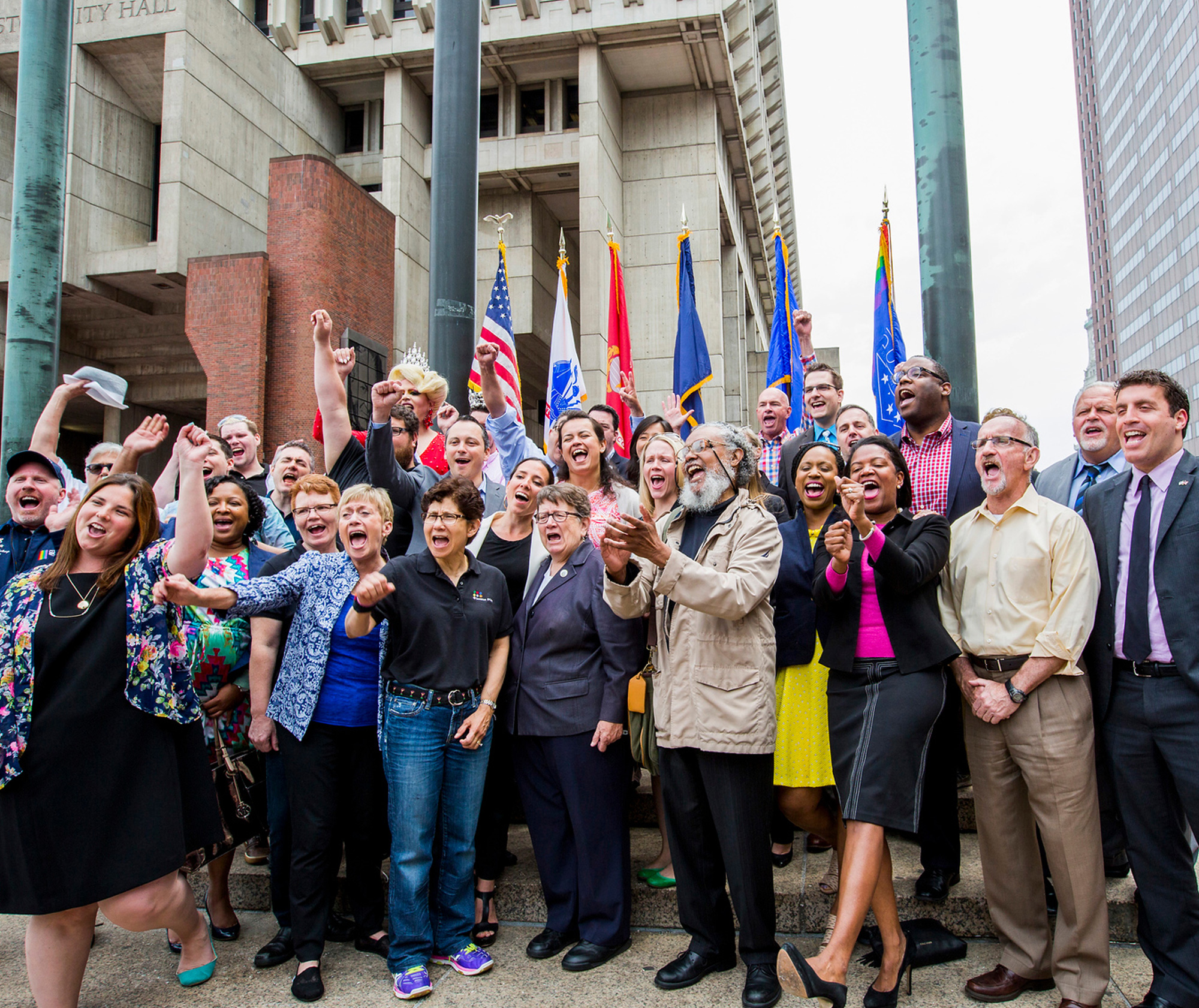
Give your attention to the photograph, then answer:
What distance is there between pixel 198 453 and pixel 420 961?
2369 mm

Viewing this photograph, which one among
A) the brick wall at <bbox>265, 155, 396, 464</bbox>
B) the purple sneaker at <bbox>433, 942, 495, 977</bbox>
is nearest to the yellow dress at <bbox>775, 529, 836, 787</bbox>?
the purple sneaker at <bbox>433, 942, 495, 977</bbox>

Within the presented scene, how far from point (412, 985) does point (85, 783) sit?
1.56 metres

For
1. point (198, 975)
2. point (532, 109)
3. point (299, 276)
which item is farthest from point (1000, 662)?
point (532, 109)

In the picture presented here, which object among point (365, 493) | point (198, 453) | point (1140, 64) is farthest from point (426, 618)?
point (1140, 64)

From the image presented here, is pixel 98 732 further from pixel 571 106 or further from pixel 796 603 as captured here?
pixel 571 106

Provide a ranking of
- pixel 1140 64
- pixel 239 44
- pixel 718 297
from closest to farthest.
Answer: pixel 239 44
pixel 718 297
pixel 1140 64

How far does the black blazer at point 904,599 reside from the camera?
3.43 m

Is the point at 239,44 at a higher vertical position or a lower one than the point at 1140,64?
lower

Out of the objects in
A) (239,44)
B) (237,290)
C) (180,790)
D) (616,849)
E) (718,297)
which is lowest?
(616,849)

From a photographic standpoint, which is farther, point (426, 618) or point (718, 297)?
point (718, 297)

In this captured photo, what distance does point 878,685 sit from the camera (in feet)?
11.5

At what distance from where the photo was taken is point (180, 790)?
351cm

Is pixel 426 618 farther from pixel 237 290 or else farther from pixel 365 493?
pixel 237 290

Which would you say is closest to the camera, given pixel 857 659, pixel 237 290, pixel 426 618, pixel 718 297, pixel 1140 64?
pixel 857 659
